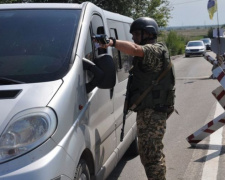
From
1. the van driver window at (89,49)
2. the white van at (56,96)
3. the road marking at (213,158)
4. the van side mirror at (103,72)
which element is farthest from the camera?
the road marking at (213,158)

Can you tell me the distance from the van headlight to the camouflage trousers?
1376 mm

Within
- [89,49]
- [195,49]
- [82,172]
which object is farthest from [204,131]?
[195,49]

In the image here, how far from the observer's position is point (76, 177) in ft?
9.68

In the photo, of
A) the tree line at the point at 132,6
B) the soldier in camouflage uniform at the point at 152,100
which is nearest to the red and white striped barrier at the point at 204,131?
the soldier in camouflage uniform at the point at 152,100

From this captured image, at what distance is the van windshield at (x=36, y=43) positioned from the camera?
3174 mm

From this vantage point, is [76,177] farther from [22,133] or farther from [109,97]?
[109,97]

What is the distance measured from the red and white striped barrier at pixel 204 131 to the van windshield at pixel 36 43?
356 cm

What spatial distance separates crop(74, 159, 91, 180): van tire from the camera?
2994mm

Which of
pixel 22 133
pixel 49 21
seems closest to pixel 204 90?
pixel 49 21

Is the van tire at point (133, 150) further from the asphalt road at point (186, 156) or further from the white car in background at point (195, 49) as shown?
the white car in background at point (195, 49)

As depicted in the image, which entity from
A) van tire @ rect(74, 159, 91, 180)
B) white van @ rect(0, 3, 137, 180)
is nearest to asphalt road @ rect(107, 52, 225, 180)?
white van @ rect(0, 3, 137, 180)

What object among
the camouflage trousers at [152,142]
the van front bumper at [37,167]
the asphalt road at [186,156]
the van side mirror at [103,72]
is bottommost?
the asphalt road at [186,156]

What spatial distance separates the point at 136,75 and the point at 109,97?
366 millimetres

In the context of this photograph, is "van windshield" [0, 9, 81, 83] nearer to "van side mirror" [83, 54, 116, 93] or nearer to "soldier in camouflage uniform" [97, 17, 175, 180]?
"van side mirror" [83, 54, 116, 93]
